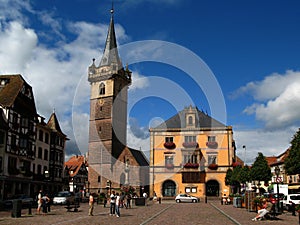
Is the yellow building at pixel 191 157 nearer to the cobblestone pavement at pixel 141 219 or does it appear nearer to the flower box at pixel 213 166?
the flower box at pixel 213 166

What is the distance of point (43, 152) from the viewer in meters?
58.1

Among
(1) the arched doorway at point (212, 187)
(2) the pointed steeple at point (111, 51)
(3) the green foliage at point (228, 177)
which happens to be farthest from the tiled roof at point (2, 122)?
(2) the pointed steeple at point (111, 51)

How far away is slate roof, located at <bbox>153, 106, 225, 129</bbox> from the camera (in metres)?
68.8

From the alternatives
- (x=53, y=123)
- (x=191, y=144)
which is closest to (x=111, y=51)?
(x=53, y=123)

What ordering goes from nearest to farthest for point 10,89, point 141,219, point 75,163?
point 141,219, point 10,89, point 75,163

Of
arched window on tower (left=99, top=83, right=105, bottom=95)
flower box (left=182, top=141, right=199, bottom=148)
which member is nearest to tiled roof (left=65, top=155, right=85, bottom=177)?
arched window on tower (left=99, top=83, right=105, bottom=95)

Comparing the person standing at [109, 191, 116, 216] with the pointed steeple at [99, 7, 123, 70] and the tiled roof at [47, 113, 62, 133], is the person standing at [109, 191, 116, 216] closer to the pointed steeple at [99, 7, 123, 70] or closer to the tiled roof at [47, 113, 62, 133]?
the tiled roof at [47, 113, 62, 133]

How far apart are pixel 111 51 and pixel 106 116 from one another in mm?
16961

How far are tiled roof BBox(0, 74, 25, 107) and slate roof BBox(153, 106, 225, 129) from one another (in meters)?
27.7

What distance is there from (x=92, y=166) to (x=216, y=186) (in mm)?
26470

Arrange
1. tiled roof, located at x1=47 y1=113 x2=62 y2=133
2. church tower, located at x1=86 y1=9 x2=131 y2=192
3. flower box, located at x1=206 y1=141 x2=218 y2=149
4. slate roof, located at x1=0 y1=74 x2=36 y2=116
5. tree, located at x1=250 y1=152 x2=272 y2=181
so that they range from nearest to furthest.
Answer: tree, located at x1=250 y1=152 x2=272 y2=181 → slate roof, located at x1=0 y1=74 x2=36 y2=116 → tiled roof, located at x1=47 y1=113 x2=62 y2=133 → flower box, located at x1=206 y1=141 x2=218 y2=149 → church tower, located at x1=86 y1=9 x2=131 y2=192

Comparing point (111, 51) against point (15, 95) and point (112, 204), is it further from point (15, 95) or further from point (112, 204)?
point (112, 204)

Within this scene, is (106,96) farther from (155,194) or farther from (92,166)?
(155,194)

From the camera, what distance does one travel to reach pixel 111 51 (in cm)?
8819
